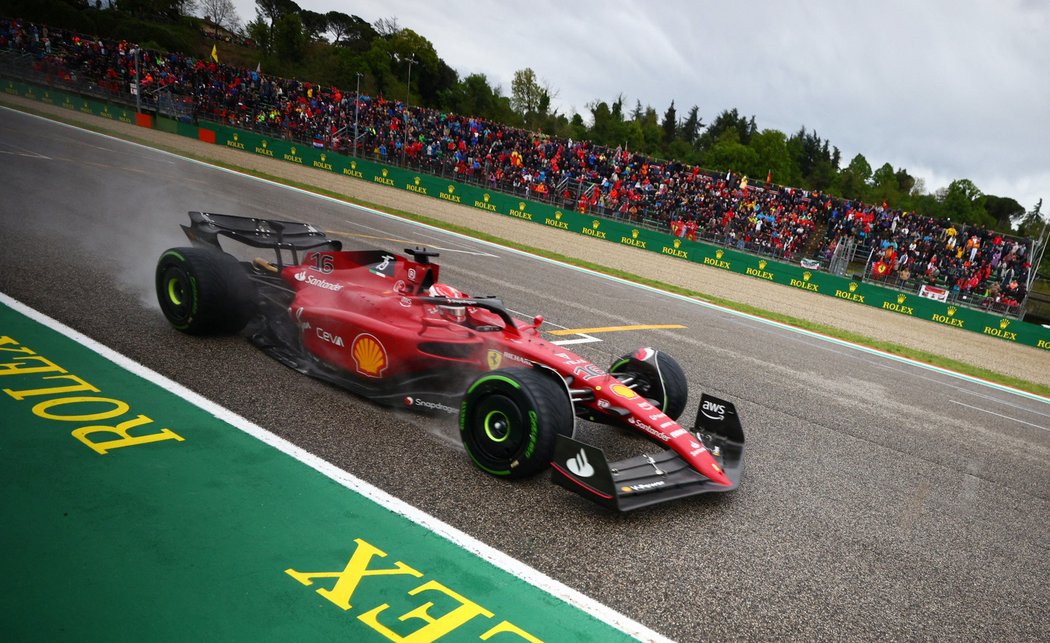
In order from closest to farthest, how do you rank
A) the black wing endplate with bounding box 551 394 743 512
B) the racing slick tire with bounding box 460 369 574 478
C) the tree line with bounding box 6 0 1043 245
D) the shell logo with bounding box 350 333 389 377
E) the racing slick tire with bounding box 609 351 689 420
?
the black wing endplate with bounding box 551 394 743 512, the racing slick tire with bounding box 460 369 574 478, the shell logo with bounding box 350 333 389 377, the racing slick tire with bounding box 609 351 689 420, the tree line with bounding box 6 0 1043 245

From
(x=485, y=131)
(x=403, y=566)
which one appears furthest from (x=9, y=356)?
(x=485, y=131)

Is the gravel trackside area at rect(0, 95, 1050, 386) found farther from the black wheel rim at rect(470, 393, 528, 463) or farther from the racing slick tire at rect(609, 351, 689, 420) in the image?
the black wheel rim at rect(470, 393, 528, 463)

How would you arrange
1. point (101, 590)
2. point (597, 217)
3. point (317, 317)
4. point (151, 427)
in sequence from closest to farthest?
1. point (101, 590)
2. point (151, 427)
3. point (317, 317)
4. point (597, 217)

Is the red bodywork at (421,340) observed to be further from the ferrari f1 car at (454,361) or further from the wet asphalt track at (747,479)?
the wet asphalt track at (747,479)

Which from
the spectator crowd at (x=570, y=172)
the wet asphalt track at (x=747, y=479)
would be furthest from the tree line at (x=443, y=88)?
the wet asphalt track at (x=747, y=479)

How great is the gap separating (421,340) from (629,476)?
197 cm

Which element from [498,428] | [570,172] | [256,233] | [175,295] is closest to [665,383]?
[498,428]

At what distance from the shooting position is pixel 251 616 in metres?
2.80

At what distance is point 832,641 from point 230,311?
5.33m

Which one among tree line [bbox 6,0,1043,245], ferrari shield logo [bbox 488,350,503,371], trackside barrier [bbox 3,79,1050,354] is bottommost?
ferrari shield logo [bbox 488,350,503,371]

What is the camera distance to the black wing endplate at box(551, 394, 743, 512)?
3.87m

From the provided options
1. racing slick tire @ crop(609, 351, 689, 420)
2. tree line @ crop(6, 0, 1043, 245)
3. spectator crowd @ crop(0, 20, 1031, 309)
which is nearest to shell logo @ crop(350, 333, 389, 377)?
racing slick tire @ crop(609, 351, 689, 420)

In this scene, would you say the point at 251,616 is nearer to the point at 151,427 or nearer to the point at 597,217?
the point at 151,427

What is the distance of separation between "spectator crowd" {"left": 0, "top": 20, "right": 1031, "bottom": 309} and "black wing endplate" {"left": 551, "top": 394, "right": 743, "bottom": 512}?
21.3m
